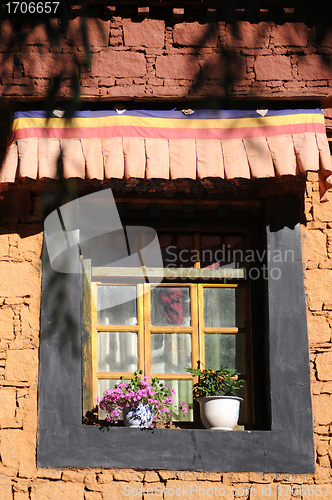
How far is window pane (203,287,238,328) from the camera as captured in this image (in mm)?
4246

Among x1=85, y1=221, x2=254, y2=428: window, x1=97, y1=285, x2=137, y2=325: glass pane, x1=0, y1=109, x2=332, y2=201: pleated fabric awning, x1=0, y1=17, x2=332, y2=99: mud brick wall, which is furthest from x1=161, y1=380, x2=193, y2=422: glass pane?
x1=0, y1=17, x2=332, y2=99: mud brick wall

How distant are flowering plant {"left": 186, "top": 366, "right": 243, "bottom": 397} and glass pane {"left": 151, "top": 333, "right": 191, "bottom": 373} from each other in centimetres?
16

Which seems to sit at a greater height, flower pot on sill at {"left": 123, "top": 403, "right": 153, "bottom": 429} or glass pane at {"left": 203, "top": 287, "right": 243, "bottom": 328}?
glass pane at {"left": 203, "top": 287, "right": 243, "bottom": 328}

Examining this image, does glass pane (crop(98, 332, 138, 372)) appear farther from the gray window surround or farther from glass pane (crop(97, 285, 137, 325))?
the gray window surround

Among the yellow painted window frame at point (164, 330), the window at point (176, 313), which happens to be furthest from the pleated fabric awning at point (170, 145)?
the yellow painted window frame at point (164, 330)

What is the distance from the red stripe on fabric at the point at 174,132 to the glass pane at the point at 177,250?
0.78 metres

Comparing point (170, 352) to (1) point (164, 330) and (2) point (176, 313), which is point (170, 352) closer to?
(1) point (164, 330)

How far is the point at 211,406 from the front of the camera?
12.4 ft

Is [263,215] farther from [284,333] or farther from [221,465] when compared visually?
[221,465]

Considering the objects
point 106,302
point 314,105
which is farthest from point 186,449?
point 314,105

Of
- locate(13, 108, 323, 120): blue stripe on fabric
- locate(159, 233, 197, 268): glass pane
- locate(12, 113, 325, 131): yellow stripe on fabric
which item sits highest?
locate(13, 108, 323, 120): blue stripe on fabric

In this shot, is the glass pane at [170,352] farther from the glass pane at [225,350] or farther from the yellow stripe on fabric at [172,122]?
the yellow stripe on fabric at [172,122]

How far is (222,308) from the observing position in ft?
14.0

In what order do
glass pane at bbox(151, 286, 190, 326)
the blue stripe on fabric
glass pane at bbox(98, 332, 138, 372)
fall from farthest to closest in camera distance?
glass pane at bbox(151, 286, 190, 326) → glass pane at bbox(98, 332, 138, 372) → the blue stripe on fabric
